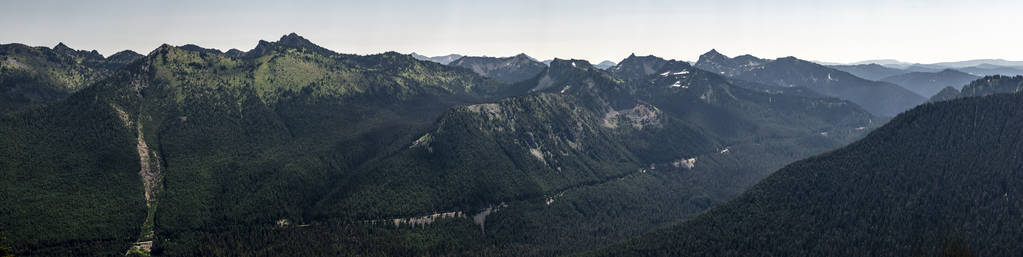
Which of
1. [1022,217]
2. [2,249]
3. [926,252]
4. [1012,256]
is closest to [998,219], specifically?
[1022,217]

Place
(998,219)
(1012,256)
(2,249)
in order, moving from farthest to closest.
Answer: (998,219) → (1012,256) → (2,249)

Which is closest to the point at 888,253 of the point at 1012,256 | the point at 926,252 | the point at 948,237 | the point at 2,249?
the point at 926,252

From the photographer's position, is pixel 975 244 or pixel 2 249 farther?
pixel 975 244

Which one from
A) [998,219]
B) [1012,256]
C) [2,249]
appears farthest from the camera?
[998,219]

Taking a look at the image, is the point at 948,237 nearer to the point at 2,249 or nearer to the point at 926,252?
the point at 926,252

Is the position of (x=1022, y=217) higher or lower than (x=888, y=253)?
higher

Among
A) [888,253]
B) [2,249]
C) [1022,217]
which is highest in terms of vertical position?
[2,249]

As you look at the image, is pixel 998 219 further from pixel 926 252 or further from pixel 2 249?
pixel 2 249

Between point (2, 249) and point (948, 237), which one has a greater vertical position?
point (2, 249)

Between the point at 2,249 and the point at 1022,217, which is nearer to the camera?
the point at 2,249
